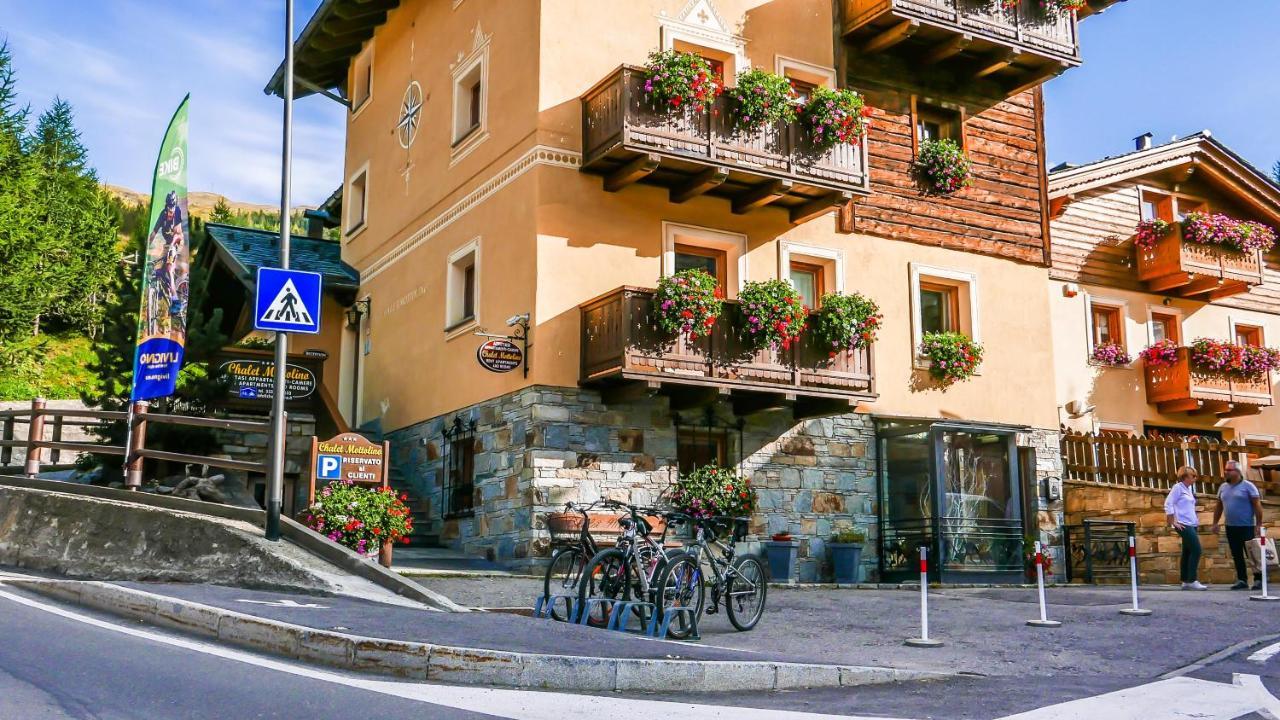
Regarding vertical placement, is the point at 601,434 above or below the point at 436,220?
below

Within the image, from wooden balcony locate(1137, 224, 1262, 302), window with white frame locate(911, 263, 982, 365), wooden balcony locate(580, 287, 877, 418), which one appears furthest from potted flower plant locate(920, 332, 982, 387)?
wooden balcony locate(1137, 224, 1262, 302)

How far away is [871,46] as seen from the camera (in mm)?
19328

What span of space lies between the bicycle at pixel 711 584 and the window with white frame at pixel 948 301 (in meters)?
9.67

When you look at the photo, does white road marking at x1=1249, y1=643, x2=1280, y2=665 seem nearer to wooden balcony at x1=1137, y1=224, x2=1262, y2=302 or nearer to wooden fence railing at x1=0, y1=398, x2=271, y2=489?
wooden fence railing at x1=0, y1=398, x2=271, y2=489

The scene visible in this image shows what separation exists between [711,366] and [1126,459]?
9013 mm

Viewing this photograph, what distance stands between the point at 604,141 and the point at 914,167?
632cm

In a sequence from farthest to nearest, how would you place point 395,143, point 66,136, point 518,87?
1. point 66,136
2. point 395,143
3. point 518,87

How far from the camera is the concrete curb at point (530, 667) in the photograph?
7152mm

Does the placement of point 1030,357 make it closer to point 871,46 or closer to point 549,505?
point 871,46

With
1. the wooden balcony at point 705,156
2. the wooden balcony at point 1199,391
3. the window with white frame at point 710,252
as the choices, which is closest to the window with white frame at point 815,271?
the wooden balcony at point 705,156

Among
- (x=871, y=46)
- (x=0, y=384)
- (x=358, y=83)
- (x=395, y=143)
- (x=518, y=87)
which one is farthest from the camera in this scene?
(x=0, y=384)

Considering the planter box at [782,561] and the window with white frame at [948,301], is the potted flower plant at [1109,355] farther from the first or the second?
the planter box at [782,561]

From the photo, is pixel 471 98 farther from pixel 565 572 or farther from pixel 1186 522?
pixel 1186 522

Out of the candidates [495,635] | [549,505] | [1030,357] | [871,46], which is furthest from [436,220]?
[495,635]
